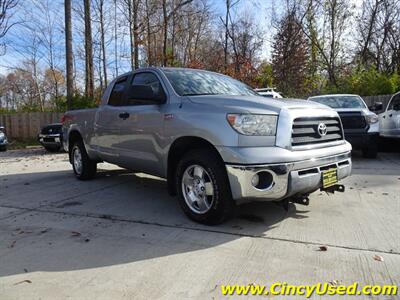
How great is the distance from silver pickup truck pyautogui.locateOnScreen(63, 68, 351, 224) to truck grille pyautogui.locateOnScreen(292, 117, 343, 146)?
0.01 meters

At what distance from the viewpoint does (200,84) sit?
190 inches

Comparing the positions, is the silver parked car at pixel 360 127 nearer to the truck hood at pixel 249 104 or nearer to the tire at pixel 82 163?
the truck hood at pixel 249 104

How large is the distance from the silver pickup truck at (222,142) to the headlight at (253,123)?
0.01m

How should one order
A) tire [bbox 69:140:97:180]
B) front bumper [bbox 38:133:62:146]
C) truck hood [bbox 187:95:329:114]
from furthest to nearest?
front bumper [bbox 38:133:62:146] < tire [bbox 69:140:97:180] < truck hood [bbox 187:95:329:114]

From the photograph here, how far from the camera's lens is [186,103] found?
4285 millimetres

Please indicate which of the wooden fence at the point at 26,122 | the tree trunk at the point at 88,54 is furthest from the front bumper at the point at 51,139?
the wooden fence at the point at 26,122

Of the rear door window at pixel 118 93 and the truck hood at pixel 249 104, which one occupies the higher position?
the rear door window at pixel 118 93

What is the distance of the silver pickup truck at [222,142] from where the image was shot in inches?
144

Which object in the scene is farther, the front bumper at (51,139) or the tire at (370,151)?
the front bumper at (51,139)

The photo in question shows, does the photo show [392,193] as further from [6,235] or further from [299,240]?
[6,235]

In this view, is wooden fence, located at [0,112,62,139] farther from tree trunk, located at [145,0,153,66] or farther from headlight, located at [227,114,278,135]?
headlight, located at [227,114,278,135]

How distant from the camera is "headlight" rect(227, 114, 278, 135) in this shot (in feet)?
12.0

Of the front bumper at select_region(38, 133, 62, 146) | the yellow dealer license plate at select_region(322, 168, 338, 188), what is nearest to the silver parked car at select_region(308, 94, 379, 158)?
the yellow dealer license plate at select_region(322, 168, 338, 188)

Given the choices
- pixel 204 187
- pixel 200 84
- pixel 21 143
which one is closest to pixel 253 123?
pixel 204 187
